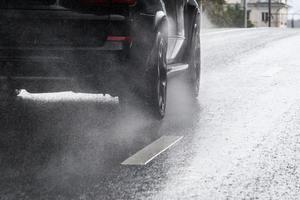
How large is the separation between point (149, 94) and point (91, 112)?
3.71ft

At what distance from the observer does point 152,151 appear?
22.7 feet

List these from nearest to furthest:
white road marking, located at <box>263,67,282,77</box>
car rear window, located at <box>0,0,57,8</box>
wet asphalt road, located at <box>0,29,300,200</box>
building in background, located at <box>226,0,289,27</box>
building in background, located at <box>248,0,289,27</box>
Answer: wet asphalt road, located at <box>0,29,300,200</box> → car rear window, located at <box>0,0,57,8</box> → white road marking, located at <box>263,67,282,77</box> → building in background, located at <box>226,0,289,27</box> → building in background, located at <box>248,0,289,27</box>

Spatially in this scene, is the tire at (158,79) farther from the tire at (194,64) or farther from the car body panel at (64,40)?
the tire at (194,64)

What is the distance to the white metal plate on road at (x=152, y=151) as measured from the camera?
644cm

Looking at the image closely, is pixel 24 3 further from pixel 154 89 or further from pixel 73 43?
pixel 154 89

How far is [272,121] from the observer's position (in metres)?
8.77

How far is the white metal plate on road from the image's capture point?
6441mm

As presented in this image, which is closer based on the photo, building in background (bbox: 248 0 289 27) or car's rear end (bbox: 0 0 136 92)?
car's rear end (bbox: 0 0 136 92)

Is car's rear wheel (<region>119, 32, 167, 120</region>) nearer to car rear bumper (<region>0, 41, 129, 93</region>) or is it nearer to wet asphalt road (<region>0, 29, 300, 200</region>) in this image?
wet asphalt road (<region>0, 29, 300, 200</region>)

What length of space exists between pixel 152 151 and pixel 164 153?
0.12 metres

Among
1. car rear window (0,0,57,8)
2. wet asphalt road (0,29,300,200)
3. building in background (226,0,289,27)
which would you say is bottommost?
building in background (226,0,289,27)

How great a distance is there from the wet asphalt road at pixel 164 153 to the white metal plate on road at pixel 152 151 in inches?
2.7

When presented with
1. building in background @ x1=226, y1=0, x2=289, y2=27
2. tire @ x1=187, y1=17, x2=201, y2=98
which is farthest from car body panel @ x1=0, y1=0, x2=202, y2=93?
building in background @ x1=226, y1=0, x2=289, y2=27

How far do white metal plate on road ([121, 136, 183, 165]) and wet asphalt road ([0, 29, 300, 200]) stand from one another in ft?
0.22
